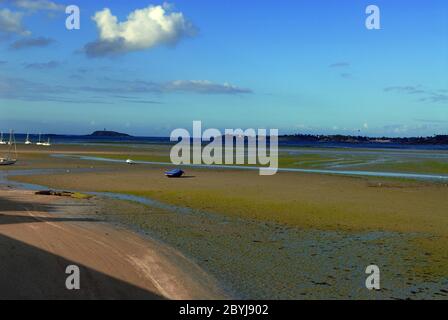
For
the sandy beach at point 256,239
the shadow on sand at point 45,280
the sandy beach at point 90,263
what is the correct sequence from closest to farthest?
the shadow on sand at point 45,280
the sandy beach at point 90,263
the sandy beach at point 256,239

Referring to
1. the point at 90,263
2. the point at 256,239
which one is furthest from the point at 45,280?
the point at 256,239

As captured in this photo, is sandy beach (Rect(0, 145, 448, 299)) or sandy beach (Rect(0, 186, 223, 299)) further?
sandy beach (Rect(0, 145, 448, 299))

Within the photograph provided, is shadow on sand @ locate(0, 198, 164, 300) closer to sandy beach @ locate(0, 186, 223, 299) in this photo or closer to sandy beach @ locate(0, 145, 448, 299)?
sandy beach @ locate(0, 186, 223, 299)

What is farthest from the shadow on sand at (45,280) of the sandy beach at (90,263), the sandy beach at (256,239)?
the sandy beach at (256,239)

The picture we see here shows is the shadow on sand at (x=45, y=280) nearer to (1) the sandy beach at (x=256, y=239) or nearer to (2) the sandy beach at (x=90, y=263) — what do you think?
(2) the sandy beach at (x=90, y=263)

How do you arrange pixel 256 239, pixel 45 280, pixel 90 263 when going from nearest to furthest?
pixel 45 280 < pixel 90 263 < pixel 256 239

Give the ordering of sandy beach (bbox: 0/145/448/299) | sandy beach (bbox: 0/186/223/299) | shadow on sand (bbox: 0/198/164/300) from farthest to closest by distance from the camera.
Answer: sandy beach (bbox: 0/145/448/299) → sandy beach (bbox: 0/186/223/299) → shadow on sand (bbox: 0/198/164/300)

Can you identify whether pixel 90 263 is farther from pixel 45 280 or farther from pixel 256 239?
pixel 256 239

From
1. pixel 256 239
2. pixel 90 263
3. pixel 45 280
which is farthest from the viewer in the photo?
pixel 256 239

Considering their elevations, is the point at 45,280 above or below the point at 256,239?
above

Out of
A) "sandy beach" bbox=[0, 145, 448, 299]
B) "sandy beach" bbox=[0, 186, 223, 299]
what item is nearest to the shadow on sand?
"sandy beach" bbox=[0, 186, 223, 299]

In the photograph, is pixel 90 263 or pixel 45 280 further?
pixel 90 263

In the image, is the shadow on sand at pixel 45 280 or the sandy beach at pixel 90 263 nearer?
the shadow on sand at pixel 45 280
